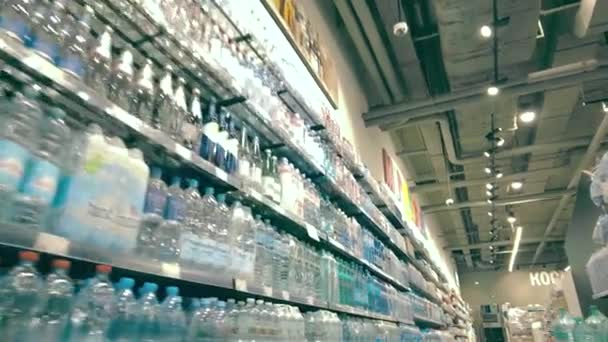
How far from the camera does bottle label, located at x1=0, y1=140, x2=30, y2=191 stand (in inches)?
37.8

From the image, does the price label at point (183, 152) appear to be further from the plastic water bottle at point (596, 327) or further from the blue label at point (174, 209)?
the plastic water bottle at point (596, 327)

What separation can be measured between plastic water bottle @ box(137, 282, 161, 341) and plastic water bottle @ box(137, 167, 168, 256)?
150 millimetres

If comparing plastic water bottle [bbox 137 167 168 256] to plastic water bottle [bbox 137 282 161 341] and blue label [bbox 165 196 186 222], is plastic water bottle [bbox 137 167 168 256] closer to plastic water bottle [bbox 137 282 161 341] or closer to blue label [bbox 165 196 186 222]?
blue label [bbox 165 196 186 222]

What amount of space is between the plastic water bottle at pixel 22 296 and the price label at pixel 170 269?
1.07 feet

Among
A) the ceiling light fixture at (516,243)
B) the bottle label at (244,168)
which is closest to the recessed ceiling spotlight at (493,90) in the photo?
the bottle label at (244,168)

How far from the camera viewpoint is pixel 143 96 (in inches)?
62.8

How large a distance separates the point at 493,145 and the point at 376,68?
2850mm

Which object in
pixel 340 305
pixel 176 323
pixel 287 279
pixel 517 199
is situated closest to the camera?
pixel 176 323

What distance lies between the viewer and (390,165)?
277 inches

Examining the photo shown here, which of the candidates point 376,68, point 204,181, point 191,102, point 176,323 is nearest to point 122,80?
point 191,102

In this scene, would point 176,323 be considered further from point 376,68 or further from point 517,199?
point 517,199

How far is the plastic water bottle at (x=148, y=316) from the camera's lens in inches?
53.8

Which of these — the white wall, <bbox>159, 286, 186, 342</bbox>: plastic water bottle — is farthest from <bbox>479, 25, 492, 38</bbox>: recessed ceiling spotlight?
<bbox>159, 286, 186, 342</bbox>: plastic water bottle

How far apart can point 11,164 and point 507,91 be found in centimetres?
554
